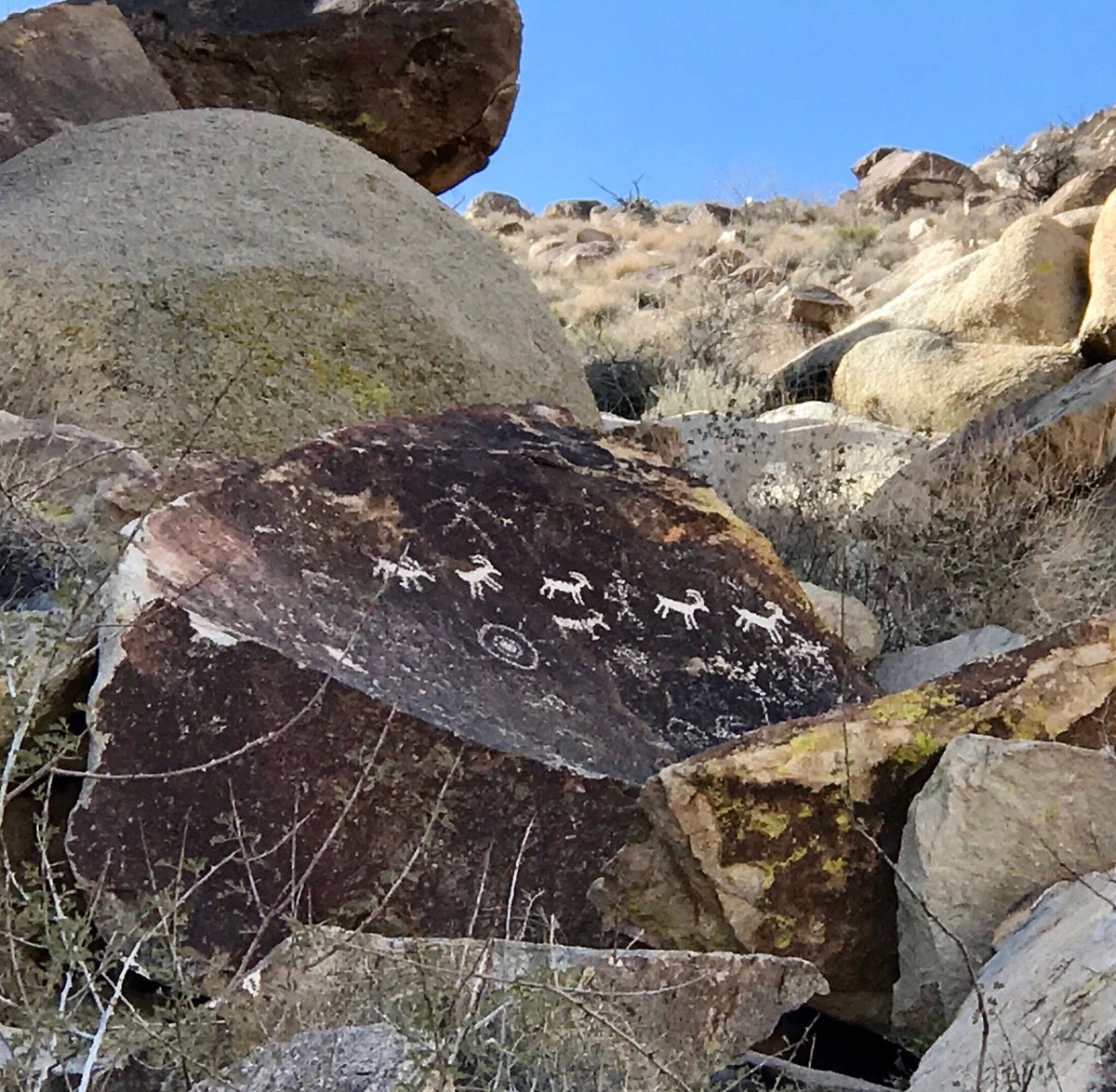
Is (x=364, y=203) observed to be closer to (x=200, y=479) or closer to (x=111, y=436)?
(x=111, y=436)

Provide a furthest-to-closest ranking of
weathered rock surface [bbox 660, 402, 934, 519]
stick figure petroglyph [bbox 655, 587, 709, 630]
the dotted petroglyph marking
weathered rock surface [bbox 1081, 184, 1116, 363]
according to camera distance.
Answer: weathered rock surface [bbox 1081, 184, 1116, 363]
weathered rock surface [bbox 660, 402, 934, 519]
stick figure petroglyph [bbox 655, 587, 709, 630]
the dotted petroglyph marking

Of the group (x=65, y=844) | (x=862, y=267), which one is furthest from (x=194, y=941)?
(x=862, y=267)

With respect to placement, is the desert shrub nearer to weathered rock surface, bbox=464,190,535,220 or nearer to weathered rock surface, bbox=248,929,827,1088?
weathered rock surface, bbox=248,929,827,1088

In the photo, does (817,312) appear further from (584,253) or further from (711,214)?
(711,214)

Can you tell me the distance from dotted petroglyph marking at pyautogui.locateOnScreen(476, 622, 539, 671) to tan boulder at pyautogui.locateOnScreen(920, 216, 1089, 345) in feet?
21.9

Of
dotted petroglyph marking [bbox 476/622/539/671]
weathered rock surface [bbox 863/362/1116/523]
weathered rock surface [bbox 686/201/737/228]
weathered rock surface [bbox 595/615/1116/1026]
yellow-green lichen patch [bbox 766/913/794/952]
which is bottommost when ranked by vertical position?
yellow-green lichen patch [bbox 766/913/794/952]

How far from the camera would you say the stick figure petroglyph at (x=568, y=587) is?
3.19m

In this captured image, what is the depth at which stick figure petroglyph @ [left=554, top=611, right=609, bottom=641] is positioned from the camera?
3.10 m

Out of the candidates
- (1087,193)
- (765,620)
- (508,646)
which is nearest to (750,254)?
(1087,193)

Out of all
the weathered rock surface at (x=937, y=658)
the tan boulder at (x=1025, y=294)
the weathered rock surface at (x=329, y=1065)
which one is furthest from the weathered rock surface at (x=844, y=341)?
the weathered rock surface at (x=329, y=1065)

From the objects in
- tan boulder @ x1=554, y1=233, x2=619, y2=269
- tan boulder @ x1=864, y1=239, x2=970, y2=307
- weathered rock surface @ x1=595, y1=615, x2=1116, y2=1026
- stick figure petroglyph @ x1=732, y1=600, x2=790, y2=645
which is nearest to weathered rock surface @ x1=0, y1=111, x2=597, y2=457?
stick figure petroglyph @ x1=732, y1=600, x2=790, y2=645

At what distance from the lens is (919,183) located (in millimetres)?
22266

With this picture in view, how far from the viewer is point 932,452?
19.7 ft

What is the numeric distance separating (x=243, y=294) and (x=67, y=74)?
6.56 feet
